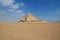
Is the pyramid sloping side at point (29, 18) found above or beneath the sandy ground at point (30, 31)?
above

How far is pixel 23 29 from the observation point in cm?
254

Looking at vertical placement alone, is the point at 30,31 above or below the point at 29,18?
below

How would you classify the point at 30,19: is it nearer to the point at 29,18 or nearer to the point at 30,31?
the point at 29,18

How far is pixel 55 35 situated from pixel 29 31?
405 mm

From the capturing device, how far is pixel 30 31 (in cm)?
252

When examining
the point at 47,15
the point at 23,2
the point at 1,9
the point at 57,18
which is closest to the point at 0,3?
the point at 1,9

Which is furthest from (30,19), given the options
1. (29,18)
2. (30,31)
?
(30,31)

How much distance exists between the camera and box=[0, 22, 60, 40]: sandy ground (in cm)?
250

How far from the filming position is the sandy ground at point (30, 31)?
2.50 meters

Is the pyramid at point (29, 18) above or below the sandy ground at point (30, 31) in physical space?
above

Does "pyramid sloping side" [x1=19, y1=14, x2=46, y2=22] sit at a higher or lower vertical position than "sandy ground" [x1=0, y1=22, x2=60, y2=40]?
higher

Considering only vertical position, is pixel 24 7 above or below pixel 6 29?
above

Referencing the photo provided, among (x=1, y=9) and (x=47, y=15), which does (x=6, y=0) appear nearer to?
(x=1, y=9)

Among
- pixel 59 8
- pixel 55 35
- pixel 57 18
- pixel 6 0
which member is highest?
pixel 6 0
